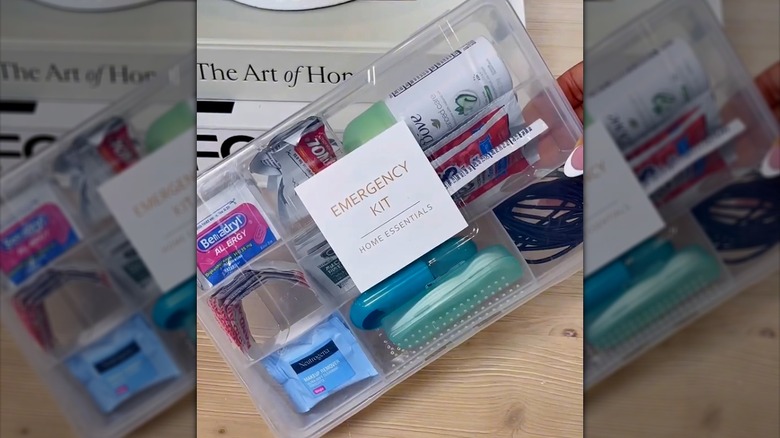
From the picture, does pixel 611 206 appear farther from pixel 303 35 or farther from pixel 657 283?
pixel 303 35

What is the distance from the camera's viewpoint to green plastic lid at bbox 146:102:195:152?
0.20 meters

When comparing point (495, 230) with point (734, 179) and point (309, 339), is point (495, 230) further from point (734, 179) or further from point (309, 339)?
point (734, 179)

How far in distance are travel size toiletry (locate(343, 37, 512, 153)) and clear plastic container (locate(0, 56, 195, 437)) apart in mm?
316

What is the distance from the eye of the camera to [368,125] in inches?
22.4

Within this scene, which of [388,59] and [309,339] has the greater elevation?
[388,59]

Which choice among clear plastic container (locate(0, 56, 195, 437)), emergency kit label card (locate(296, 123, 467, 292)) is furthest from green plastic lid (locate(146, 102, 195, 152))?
emergency kit label card (locate(296, 123, 467, 292))

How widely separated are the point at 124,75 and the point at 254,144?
42cm

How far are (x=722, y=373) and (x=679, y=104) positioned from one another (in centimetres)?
11

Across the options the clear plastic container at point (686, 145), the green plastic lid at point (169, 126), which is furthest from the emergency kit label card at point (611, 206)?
the green plastic lid at point (169, 126)

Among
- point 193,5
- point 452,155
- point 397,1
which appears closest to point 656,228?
point 193,5

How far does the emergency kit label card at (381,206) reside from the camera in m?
0.56

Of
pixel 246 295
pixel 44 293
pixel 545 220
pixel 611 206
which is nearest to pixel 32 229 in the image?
Result: pixel 44 293

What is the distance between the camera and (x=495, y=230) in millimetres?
589

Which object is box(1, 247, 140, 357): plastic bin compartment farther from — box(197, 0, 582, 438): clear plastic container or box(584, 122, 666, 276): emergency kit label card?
box(197, 0, 582, 438): clear plastic container
